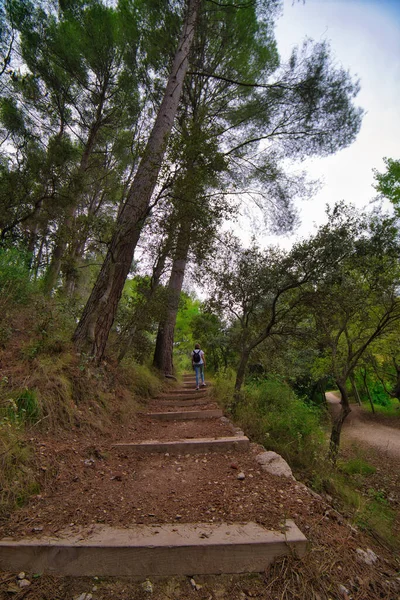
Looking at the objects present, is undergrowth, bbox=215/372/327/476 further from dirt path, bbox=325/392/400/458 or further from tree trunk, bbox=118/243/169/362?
dirt path, bbox=325/392/400/458

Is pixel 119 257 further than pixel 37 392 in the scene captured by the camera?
Yes

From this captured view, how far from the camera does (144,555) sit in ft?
4.19

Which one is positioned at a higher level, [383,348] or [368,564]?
[383,348]

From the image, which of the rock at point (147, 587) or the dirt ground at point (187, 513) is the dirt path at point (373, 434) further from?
the rock at point (147, 587)

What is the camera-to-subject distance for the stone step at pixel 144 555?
4.14ft

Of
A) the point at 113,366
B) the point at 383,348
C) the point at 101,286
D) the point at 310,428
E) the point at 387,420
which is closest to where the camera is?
the point at 310,428

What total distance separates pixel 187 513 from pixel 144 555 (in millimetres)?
436

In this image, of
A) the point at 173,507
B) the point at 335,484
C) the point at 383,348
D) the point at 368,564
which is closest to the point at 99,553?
the point at 173,507

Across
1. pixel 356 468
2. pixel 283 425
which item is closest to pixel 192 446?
pixel 283 425

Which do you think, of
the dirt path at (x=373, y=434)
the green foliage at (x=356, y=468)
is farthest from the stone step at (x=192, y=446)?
the dirt path at (x=373, y=434)

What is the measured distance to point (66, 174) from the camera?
25.1 ft

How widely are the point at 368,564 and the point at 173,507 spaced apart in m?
1.11

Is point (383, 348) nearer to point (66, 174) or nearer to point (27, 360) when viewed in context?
point (27, 360)

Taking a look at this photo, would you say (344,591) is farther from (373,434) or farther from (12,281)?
(373,434)
